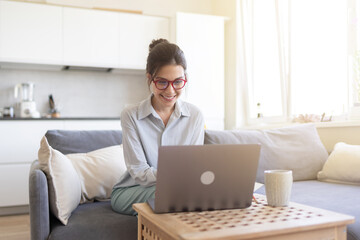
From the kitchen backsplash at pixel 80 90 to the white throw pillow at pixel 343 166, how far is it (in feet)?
9.69

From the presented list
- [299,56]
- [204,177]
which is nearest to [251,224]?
[204,177]

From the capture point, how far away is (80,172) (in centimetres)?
215

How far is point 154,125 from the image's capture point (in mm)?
1908

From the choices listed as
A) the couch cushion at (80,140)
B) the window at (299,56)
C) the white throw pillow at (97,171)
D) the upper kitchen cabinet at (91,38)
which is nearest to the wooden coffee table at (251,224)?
the white throw pillow at (97,171)

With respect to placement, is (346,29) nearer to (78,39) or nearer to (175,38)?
(175,38)

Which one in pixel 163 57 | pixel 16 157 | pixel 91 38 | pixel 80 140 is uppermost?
pixel 91 38

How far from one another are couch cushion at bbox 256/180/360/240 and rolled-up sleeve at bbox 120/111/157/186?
768mm

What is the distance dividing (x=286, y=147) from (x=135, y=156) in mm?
1270

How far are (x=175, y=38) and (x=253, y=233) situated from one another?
3.77 metres

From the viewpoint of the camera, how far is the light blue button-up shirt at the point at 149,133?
181 centimetres

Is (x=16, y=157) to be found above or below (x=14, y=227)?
above

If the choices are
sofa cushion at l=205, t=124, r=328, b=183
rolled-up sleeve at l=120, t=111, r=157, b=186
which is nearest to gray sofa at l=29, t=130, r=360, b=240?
rolled-up sleeve at l=120, t=111, r=157, b=186

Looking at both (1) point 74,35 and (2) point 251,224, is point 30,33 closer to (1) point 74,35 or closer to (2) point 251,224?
(1) point 74,35

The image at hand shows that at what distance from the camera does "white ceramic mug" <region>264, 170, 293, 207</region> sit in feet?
4.20
